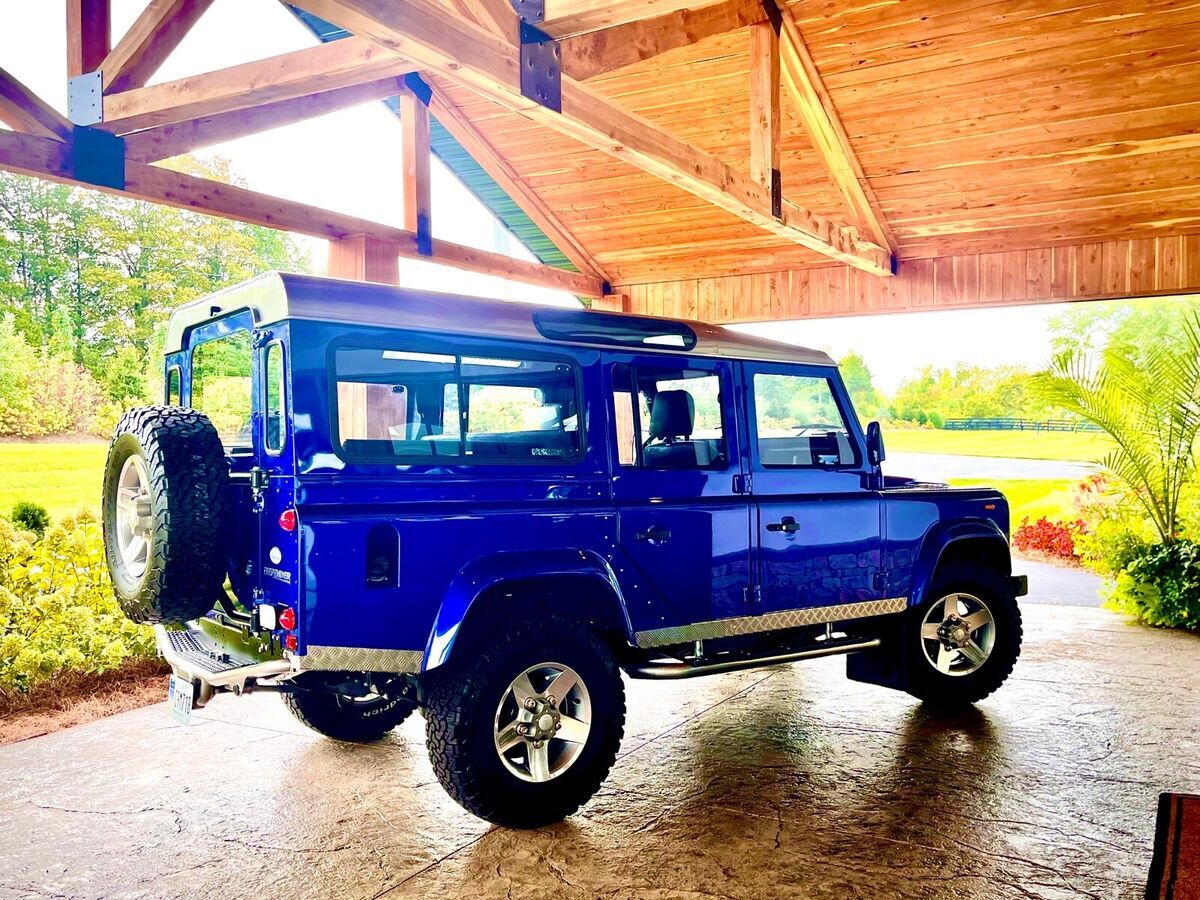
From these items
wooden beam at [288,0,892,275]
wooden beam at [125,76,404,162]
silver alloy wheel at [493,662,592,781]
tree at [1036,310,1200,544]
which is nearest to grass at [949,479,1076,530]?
tree at [1036,310,1200,544]

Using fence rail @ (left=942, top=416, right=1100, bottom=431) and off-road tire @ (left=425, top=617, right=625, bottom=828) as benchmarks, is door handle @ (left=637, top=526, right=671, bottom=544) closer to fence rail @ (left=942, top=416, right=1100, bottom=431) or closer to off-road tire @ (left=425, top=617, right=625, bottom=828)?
off-road tire @ (left=425, top=617, right=625, bottom=828)

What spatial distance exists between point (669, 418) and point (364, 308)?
5.21 feet

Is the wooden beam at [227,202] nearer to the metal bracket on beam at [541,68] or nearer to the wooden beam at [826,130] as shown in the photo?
the metal bracket on beam at [541,68]

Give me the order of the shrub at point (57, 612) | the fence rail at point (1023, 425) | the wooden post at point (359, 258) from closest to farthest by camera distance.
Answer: the shrub at point (57, 612) < the wooden post at point (359, 258) < the fence rail at point (1023, 425)

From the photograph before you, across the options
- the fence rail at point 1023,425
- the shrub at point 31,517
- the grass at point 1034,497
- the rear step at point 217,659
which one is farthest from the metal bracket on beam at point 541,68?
the fence rail at point 1023,425

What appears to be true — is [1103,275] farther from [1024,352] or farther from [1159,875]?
[1159,875]

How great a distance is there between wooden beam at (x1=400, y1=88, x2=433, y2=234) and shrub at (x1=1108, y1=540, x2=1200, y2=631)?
736 cm

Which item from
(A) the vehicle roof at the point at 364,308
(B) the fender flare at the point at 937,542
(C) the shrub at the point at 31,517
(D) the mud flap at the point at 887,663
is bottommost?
(D) the mud flap at the point at 887,663

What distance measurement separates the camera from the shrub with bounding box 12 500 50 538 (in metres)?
6.98

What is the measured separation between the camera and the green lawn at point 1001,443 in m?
14.0

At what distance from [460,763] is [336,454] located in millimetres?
1274

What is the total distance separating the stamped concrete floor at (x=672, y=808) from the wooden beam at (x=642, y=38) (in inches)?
145

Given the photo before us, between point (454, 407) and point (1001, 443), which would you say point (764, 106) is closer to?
point (454, 407)

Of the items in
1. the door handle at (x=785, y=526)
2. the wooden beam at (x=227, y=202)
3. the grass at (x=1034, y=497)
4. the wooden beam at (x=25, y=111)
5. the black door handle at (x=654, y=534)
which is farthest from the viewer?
the grass at (x=1034, y=497)
